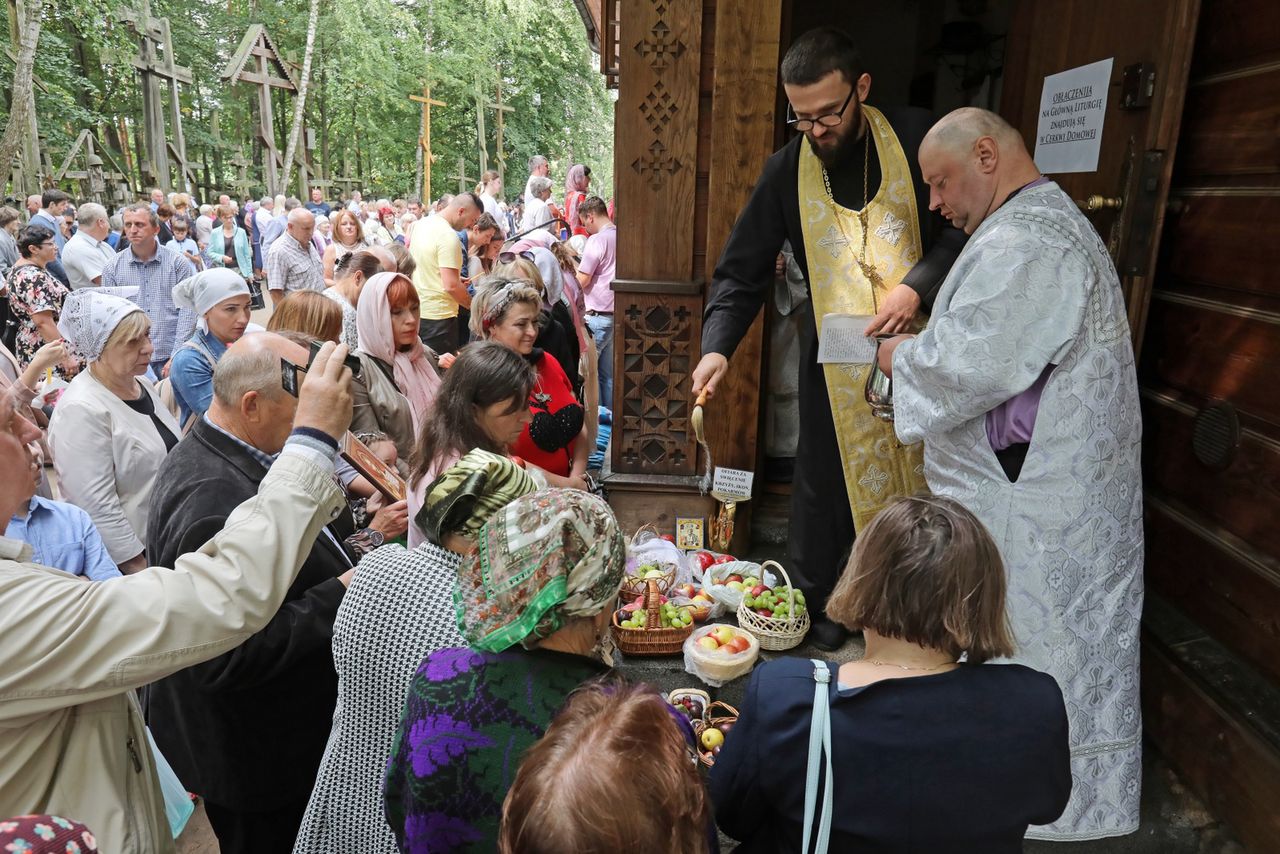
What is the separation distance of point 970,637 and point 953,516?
202 millimetres

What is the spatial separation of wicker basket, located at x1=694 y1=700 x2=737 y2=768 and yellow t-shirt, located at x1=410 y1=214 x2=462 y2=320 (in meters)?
5.05

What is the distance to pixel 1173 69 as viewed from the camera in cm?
244

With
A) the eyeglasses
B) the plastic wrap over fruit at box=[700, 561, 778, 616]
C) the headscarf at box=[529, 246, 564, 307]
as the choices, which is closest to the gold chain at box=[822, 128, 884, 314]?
the eyeglasses

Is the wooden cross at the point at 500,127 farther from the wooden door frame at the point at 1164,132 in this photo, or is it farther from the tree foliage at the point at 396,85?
the wooden door frame at the point at 1164,132

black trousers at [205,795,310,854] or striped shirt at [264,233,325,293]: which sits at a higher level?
striped shirt at [264,233,325,293]

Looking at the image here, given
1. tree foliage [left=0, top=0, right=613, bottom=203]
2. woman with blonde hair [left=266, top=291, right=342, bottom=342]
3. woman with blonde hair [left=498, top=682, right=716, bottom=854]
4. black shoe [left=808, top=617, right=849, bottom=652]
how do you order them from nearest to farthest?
woman with blonde hair [left=498, top=682, right=716, bottom=854] < black shoe [left=808, top=617, right=849, bottom=652] < woman with blonde hair [left=266, top=291, right=342, bottom=342] < tree foliage [left=0, top=0, right=613, bottom=203]

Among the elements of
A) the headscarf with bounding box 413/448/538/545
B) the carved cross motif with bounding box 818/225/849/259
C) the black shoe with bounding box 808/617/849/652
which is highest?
the carved cross motif with bounding box 818/225/849/259

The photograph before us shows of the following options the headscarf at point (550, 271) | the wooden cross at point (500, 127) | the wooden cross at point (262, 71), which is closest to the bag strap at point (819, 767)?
the headscarf at point (550, 271)

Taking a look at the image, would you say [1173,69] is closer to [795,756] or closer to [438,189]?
[795,756]

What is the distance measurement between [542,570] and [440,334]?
611 cm

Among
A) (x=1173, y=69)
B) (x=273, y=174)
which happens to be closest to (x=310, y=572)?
(x=1173, y=69)

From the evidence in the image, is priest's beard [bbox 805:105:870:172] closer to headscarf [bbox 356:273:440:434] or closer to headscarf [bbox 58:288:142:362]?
headscarf [bbox 356:273:440:434]

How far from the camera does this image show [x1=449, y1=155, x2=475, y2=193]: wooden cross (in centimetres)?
2755

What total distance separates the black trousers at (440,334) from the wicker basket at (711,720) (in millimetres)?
4957
